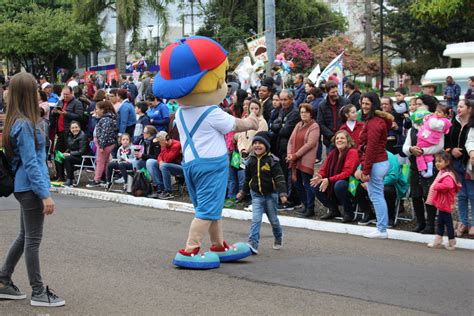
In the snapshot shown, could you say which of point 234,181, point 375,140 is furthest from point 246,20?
point 375,140

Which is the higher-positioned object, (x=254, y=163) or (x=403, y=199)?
(x=254, y=163)

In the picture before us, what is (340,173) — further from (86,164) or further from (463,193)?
(86,164)

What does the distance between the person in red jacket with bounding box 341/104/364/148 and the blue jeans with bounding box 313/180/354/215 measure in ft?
2.62

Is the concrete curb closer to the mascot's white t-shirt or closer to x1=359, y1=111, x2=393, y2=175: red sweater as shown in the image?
x1=359, y1=111, x2=393, y2=175: red sweater

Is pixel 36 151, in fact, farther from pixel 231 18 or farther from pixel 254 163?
pixel 231 18

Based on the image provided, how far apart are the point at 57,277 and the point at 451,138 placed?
5.75m

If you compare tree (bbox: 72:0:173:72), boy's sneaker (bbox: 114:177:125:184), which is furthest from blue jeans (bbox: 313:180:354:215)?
tree (bbox: 72:0:173:72)

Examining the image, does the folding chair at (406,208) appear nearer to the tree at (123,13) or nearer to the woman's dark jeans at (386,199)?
the woman's dark jeans at (386,199)

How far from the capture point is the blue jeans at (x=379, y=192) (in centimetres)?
1039

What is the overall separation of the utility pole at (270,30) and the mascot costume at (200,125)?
11.1 metres

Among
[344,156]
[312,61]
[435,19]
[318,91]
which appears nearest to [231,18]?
[312,61]

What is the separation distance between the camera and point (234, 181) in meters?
13.4

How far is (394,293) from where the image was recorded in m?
7.07

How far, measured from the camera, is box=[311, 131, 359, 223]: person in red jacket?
11.1 meters
